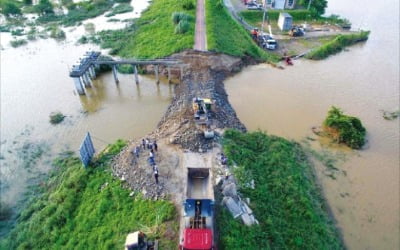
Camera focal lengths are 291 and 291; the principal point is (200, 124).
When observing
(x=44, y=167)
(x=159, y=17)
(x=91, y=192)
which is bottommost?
(x=44, y=167)

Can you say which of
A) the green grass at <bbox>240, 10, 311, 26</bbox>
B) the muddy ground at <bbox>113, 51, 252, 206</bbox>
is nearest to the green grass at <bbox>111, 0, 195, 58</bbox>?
the muddy ground at <bbox>113, 51, 252, 206</bbox>

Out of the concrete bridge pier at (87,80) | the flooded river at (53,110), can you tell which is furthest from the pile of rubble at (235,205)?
the concrete bridge pier at (87,80)

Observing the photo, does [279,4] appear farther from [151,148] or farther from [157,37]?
[151,148]

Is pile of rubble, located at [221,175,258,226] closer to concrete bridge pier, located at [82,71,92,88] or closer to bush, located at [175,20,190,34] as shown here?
concrete bridge pier, located at [82,71,92,88]

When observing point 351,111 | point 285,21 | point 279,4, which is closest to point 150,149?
point 351,111

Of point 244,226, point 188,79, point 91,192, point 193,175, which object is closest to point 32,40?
point 188,79

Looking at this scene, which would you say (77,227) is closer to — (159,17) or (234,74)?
(234,74)
